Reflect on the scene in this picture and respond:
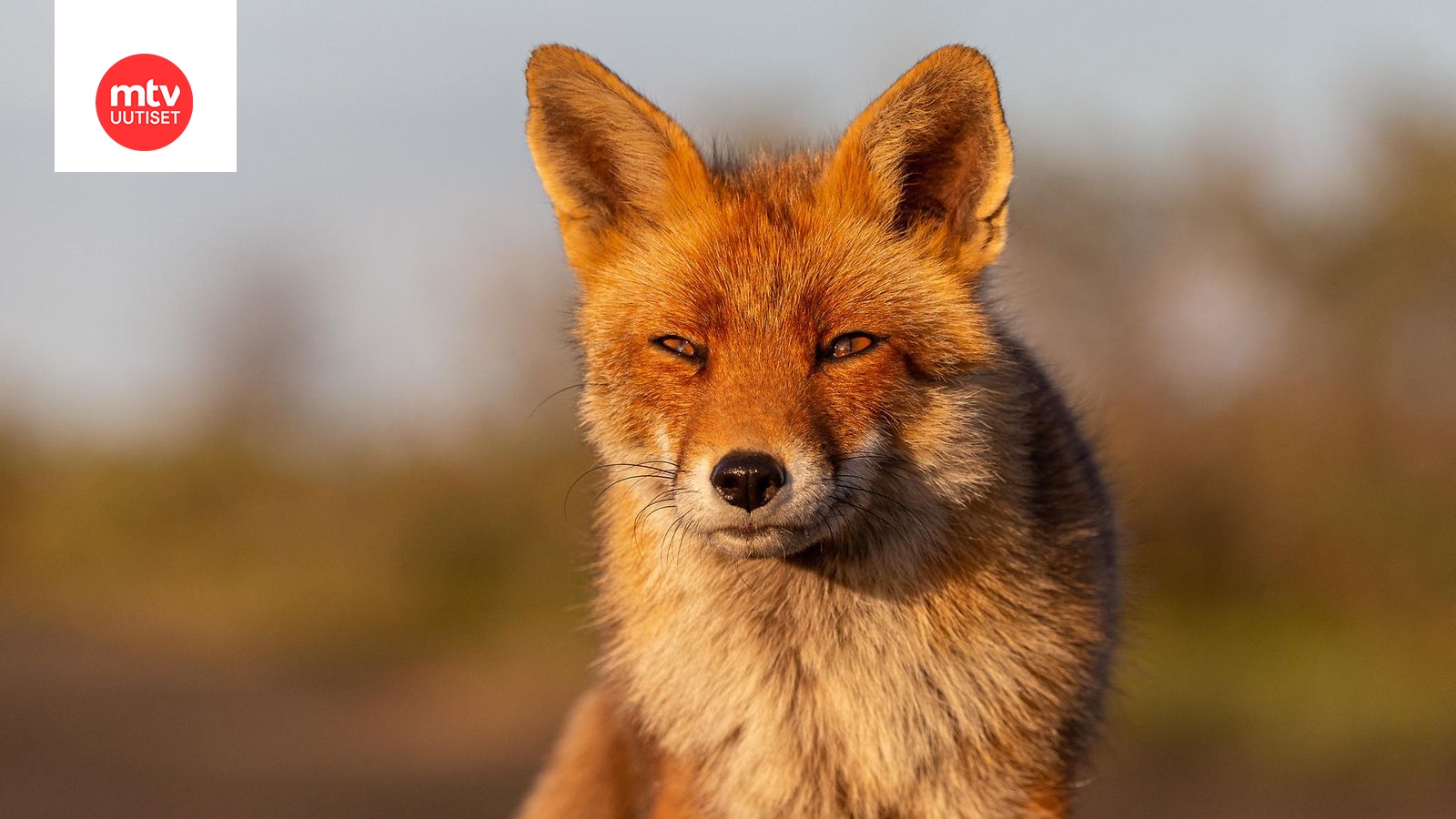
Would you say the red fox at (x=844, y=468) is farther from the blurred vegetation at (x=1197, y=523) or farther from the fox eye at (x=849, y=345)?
the blurred vegetation at (x=1197, y=523)

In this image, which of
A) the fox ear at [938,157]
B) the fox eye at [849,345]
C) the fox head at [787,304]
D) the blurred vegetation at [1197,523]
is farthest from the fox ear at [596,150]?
the blurred vegetation at [1197,523]

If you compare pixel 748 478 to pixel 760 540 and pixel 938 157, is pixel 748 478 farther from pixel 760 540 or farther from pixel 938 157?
pixel 938 157

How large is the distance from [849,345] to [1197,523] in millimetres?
11030

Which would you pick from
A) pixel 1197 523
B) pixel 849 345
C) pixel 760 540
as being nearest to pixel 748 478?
pixel 760 540

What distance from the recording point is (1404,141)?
14484mm

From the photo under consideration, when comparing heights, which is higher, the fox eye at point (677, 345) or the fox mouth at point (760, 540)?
the fox eye at point (677, 345)

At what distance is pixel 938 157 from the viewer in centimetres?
407

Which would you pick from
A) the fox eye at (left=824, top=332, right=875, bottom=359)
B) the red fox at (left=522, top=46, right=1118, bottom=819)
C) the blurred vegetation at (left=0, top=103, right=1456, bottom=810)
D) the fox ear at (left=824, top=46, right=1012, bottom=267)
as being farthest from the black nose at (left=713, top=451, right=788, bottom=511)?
the blurred vegetation at (left=0, top=103, right=1456, bottom=810)

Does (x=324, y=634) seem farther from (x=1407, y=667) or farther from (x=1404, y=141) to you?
(x=1404, y=141)

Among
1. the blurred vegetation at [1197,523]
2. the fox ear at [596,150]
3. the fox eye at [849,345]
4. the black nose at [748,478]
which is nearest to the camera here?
the black nose at [748,478]

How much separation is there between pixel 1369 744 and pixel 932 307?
9.23m

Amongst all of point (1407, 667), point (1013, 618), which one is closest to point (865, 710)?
point (1013, 618)

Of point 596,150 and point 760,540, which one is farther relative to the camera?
point 596,150

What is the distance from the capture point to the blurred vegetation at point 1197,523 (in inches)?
468
